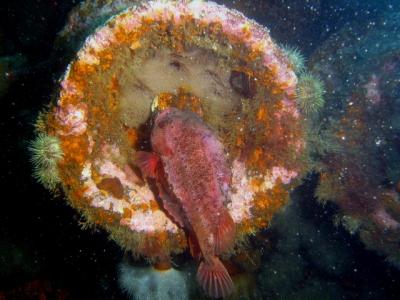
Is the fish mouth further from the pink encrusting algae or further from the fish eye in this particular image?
the pink encrusting algae

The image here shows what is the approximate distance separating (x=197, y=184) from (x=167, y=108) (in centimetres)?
94

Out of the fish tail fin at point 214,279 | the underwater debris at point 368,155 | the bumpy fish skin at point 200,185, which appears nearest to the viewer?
the bumpy fish skin at point 200,185

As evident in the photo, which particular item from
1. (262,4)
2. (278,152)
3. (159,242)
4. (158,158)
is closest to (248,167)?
(278,152)

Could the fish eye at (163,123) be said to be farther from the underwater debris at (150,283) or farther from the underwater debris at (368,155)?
the underwater debris at (368,155)

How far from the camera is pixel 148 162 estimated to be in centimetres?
319

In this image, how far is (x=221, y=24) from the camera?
3021 mm

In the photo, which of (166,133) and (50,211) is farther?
(50,211)

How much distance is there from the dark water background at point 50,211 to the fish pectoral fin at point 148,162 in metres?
1.81

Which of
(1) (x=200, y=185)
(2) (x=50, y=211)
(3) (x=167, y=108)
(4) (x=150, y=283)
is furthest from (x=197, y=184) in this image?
(2) (x=50, y=211)

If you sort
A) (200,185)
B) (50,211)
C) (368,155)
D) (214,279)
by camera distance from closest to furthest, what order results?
1. (200,185)
2. (214,279)
3. (368,155)
4. (50,211)

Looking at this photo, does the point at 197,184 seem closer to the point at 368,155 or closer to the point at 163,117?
the point at 163,117

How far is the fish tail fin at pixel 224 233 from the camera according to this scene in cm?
301

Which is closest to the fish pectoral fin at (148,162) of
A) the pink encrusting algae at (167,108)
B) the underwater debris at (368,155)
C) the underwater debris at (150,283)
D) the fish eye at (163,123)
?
the pink encrusting algae at (167,108)

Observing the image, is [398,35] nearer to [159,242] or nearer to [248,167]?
[248,167]
